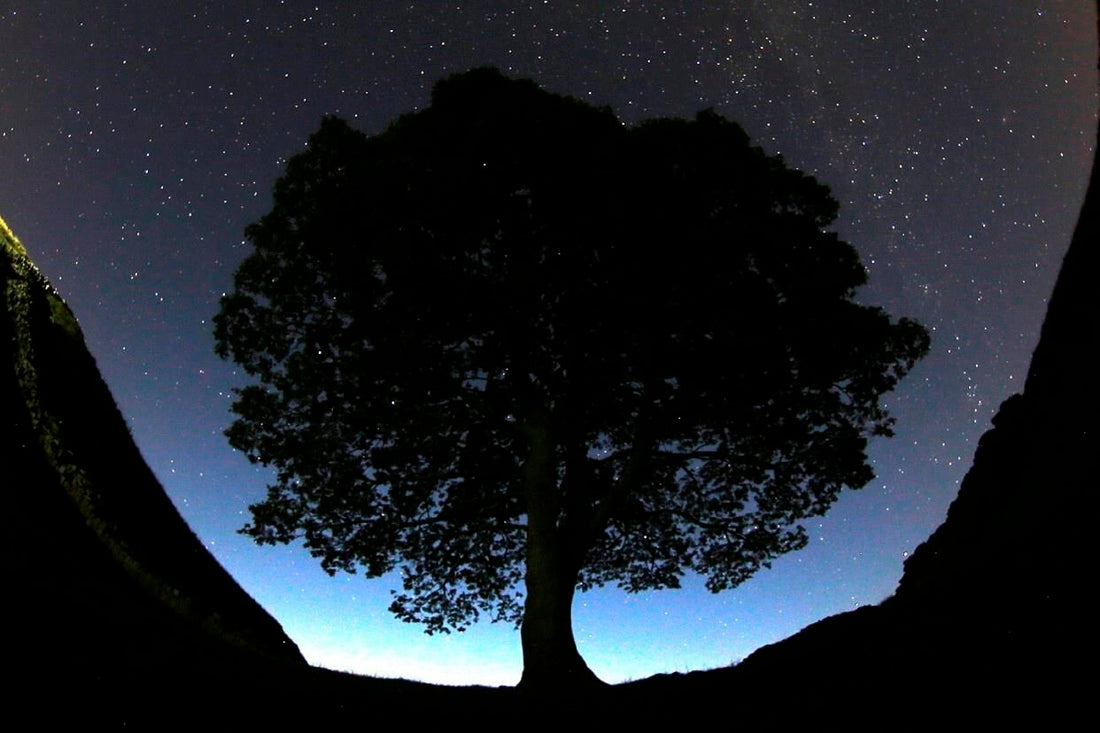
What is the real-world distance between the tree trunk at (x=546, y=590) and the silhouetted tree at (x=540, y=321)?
68 millimetres

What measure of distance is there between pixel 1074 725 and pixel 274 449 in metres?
15.4

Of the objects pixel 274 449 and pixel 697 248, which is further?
pixel 274 449

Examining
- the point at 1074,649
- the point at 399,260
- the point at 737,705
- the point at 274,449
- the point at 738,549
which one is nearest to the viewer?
the point at 1074,649

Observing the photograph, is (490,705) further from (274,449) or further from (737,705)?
(274,449)

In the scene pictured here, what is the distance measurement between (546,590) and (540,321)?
5816 millimetres

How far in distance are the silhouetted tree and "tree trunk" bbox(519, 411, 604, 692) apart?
2.7 inches

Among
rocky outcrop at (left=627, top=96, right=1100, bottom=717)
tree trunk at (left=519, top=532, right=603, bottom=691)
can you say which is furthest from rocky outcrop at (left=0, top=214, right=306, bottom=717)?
rocky outcrop at (left=627, top=96, right=1100, bottom=717)

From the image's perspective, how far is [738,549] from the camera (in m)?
17.2

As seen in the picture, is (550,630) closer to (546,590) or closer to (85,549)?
(546,590)

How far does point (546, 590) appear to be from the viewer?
13.9 metres

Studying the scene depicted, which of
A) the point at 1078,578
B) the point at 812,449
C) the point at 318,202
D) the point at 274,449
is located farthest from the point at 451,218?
the point at 1078,578

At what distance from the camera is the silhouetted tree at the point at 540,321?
48.4ft

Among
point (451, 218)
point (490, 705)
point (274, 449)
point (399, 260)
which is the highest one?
point (451, 218)

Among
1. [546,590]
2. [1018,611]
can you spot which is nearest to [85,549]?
[1018,611]
